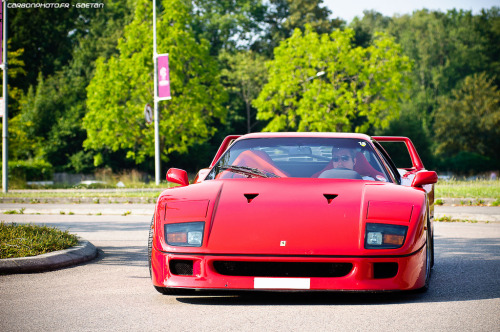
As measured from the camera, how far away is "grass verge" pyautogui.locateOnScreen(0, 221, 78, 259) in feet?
24.8

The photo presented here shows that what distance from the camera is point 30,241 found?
25.8ft

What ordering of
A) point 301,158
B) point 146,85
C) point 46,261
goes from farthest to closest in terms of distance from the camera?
point 146,85 → point 46,261 → point 301,158

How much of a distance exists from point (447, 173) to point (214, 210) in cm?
6728

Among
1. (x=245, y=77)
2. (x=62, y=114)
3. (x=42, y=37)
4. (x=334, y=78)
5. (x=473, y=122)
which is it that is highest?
(x=42, y=37)

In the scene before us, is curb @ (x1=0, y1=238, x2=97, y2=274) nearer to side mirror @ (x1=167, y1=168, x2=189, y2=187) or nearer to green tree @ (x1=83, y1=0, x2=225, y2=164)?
side mirror @ (x1=167, y1=168, x2=189, y2=187)

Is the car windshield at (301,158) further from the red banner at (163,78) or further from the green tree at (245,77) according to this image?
the green tree at (245,77)

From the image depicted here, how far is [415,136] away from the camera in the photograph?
64.4m

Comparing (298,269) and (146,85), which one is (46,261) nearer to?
Result: (298,269)

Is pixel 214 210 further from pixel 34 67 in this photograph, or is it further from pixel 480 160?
pixel 480 160

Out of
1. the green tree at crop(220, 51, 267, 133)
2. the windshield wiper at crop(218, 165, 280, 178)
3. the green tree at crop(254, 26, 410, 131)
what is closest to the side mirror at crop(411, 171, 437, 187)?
the windshield wiper at crop(218, 165, 280, 178)

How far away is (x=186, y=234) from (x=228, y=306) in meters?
0.59

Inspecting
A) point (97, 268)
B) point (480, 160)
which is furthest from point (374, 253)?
point (480, 160)

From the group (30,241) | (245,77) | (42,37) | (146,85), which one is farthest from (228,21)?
(30,241)

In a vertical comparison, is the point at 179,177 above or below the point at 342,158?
below
